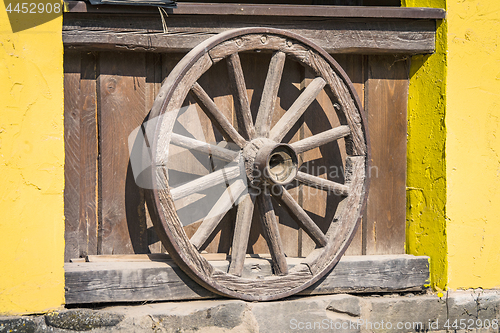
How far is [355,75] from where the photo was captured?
2512 millimetres

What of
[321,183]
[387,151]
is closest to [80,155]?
[321,183]

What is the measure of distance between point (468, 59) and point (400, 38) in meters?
0.37

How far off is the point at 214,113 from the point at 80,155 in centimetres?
71

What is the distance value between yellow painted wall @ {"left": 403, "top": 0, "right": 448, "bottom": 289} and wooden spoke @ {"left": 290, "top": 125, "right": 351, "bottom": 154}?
0.49m

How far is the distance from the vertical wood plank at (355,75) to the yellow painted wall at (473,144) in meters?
0.46

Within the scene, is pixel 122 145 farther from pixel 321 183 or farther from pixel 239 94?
pixel 321 183

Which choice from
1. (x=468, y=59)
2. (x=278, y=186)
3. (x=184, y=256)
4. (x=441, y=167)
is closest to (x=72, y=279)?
(x=184, y=256)

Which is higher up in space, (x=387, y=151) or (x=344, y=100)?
(x=344, y=100)

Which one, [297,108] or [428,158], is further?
[428,158]

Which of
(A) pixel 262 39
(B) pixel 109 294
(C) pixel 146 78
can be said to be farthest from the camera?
(C) pixel 146 78

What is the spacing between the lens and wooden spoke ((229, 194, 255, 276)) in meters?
2.05

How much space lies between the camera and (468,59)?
2324 mm

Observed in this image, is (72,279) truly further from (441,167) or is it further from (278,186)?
(441,167)

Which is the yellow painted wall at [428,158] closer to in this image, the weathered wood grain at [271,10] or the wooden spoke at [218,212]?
the weathered wood grain at [271,10]
